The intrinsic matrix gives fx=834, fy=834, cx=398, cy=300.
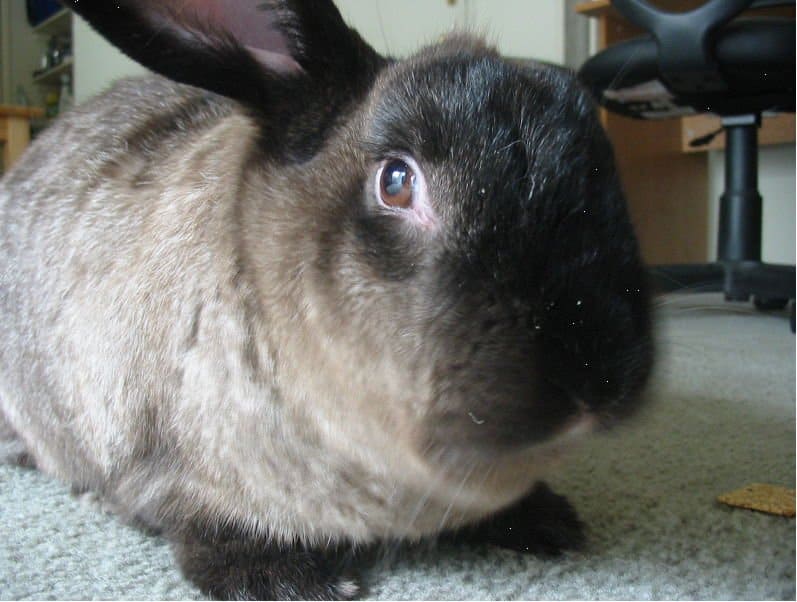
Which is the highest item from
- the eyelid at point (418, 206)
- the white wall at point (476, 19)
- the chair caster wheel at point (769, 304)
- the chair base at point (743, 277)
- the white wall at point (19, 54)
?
the white wall at point (19, 54)

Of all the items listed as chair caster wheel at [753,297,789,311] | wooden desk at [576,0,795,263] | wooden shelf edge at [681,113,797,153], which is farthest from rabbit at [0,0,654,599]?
wooden shelf edge at [681,113,797,153]

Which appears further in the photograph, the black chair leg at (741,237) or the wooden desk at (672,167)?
the wooden desk at (672,167)

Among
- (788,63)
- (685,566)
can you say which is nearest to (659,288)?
(685,566)

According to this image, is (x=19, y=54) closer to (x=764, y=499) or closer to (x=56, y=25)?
(x=56, y=25)

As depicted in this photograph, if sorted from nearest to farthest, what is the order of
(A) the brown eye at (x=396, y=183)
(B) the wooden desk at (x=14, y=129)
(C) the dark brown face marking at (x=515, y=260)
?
(C) the dark brown face marking at (x=515, y=260)
(A) the brown eye at (x=396, y=183)
(B) the wooden desk at (x=14, y=129)

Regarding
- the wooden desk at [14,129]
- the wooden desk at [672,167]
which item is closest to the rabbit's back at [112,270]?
the wooden desk at [672,167]

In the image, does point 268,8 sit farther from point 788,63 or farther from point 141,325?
point 788,63

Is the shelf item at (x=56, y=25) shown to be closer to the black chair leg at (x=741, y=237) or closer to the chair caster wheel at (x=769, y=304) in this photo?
the black chair leg at (x=741, y=237)
